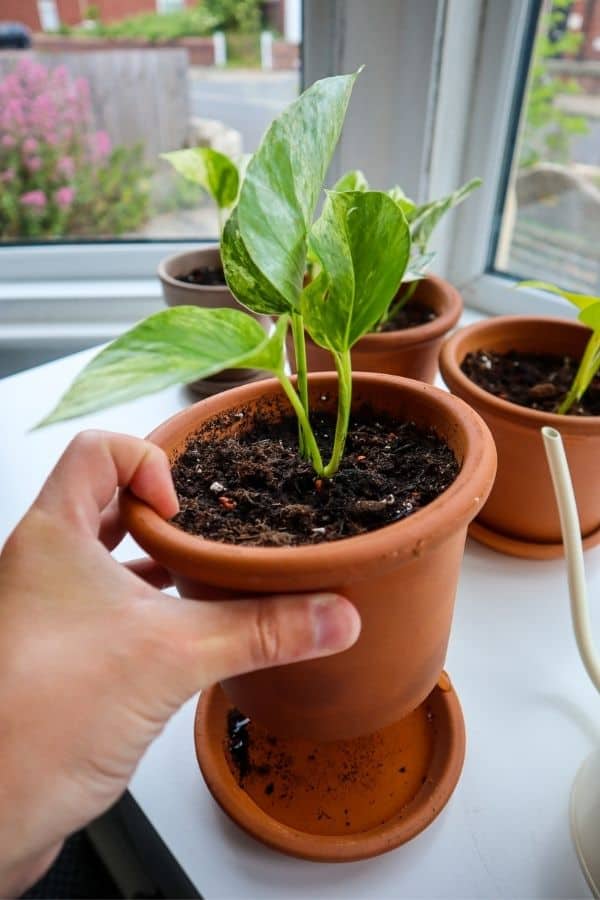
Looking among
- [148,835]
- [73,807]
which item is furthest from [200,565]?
[148,835]

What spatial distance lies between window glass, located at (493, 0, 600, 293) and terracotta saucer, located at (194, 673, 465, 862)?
29.3 inches

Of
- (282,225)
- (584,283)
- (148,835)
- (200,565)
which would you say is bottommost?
(148,835)

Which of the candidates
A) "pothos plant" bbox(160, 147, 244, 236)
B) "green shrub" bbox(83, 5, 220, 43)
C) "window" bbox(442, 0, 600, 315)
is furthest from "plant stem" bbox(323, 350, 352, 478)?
"green shrub" bbox(83, 5, 220, 43)

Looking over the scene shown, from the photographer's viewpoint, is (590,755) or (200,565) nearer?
(200,565)

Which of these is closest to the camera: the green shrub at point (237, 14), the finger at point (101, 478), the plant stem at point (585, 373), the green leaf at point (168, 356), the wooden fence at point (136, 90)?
the green leaf at point (168, 356)

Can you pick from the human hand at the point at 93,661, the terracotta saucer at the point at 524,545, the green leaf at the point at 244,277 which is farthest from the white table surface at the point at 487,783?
the green leaf at the point at 244,277

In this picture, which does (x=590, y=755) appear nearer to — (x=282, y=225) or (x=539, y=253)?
(x=282, y=225)

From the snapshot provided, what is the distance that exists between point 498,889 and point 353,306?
36 centimetres

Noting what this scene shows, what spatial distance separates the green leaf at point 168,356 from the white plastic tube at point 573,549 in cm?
19

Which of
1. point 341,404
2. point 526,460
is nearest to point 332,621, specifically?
point 341,404

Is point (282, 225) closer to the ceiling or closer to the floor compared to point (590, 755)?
closer to the ceiling

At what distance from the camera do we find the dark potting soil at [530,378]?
0.63 meters

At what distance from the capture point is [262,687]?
38 centimetres

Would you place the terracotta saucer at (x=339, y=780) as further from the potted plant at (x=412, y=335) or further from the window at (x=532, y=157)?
the window at (x=532, y=157)
